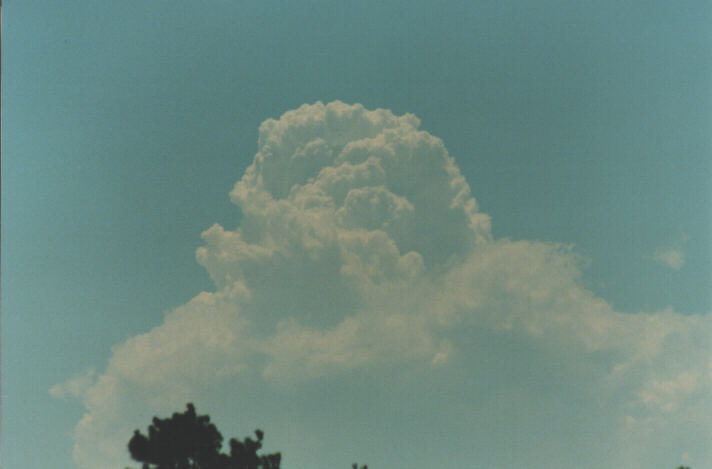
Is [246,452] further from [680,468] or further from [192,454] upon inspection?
[680,468]

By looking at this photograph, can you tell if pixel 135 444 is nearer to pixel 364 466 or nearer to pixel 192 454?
pixel 192 454

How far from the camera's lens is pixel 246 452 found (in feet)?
116

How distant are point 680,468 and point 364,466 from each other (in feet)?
50.8

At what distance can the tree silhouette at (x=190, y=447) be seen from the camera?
3350 centimetres

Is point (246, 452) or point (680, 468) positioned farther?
point (246, 452)

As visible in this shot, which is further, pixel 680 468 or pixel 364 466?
pixel 364 466

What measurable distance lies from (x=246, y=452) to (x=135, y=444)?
5.64 m

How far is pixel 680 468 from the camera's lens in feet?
106

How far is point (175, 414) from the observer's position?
1348 inches

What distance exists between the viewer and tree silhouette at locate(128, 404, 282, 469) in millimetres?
33500

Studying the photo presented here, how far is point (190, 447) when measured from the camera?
34.0m

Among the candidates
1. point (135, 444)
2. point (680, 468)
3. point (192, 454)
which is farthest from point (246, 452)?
point (680, 468)

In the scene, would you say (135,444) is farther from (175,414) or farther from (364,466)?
(364,466)

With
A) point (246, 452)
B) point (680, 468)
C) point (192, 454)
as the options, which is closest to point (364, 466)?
point (246, 452)
